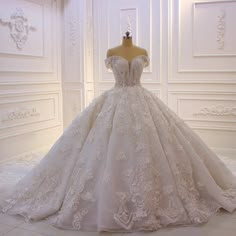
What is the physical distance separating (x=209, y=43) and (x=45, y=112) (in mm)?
2462

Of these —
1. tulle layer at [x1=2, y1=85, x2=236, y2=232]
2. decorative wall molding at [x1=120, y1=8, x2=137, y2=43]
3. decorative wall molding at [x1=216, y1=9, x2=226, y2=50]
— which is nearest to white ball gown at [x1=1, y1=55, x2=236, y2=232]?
tulle layer at [x1=2, y1=85, x2=236, y2=232]

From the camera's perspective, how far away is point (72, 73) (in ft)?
16.9

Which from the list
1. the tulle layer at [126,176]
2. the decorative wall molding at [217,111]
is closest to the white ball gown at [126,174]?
the tulle layer at [126,176]

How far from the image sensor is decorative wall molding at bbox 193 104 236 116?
460 centimetres

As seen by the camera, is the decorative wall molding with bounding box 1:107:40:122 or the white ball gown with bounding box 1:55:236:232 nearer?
the white ball gown with bounding box 1:55:236:232

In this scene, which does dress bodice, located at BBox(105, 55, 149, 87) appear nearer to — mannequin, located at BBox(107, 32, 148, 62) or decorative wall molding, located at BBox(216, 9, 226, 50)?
mannequin, located at BBox(107, 32, 148, 62)

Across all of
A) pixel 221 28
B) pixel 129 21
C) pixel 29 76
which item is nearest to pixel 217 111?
pixel 221 28

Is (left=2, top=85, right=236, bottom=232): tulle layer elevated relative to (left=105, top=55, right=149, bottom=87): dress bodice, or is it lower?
lower

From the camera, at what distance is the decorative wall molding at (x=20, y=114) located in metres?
4.16

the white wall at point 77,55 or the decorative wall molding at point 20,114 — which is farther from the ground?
the white wall at point 77,55

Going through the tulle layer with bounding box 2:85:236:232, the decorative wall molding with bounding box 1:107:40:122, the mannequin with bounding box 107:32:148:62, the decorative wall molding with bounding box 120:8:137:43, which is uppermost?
the decorative wall molding with bounding box 120:8:137:43

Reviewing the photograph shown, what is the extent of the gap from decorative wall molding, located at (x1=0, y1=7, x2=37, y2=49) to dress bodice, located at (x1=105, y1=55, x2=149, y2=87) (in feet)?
6.20

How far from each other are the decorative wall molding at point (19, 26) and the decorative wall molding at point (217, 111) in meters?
2.51

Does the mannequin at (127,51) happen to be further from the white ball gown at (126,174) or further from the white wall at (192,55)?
the white wall at (192,55)
